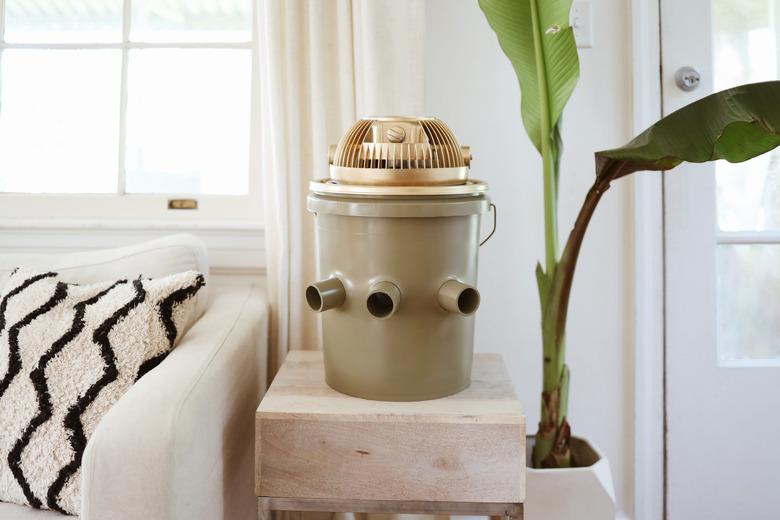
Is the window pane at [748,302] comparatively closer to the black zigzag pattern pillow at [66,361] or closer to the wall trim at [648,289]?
the wall trim at [648,289]

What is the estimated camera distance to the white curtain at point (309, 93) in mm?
1740

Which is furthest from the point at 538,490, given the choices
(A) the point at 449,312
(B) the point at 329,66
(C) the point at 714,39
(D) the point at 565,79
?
(C) the point at 714,39

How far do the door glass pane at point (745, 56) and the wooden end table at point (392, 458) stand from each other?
1.02 m

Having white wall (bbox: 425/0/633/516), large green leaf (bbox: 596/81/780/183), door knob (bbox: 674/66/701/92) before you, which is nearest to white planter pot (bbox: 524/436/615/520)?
white wall (bbox: 425/0/633/516)

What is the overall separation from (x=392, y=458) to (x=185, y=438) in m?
0.36

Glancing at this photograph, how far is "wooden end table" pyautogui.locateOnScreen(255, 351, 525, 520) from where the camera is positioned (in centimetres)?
132

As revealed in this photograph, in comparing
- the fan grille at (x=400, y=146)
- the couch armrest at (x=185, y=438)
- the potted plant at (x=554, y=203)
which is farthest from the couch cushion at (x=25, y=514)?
the potted plant at (x=554, y=203)

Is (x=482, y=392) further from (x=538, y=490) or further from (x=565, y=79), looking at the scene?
(x=565, y=79)

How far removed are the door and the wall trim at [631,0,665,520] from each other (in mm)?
26

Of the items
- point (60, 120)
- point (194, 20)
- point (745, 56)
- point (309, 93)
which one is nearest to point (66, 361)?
point (309, 93)

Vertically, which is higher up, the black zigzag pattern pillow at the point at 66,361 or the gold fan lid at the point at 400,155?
the gold fan lid at the point at 400,155

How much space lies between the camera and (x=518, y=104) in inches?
76.5

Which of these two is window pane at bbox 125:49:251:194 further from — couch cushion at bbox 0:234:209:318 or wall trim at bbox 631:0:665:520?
wall trim at bbox 631:0:665:520

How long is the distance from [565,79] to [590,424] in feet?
3.11
